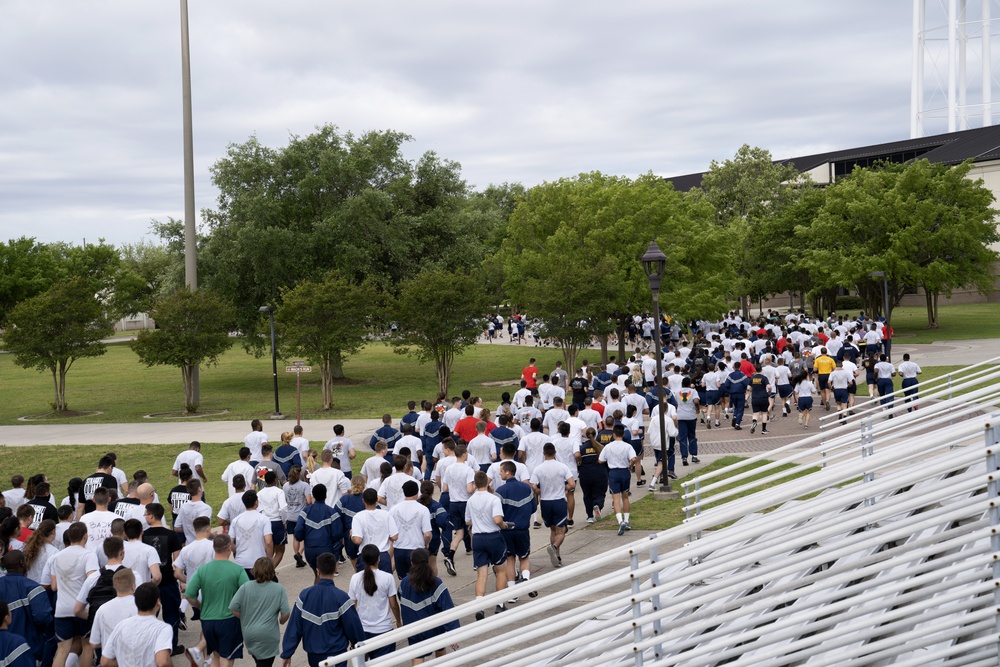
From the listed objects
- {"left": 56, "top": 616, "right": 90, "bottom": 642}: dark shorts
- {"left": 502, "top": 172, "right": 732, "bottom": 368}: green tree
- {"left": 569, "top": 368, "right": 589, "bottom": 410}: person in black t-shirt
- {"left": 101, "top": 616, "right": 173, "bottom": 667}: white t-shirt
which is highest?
{"left": 502, "top": 172, "right": 732, "bottom": 368}: green tree

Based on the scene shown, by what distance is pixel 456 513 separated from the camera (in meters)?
11.9

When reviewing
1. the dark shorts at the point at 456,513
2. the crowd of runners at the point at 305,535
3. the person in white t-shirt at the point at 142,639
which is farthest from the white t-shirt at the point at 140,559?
the dark shorts at the point at 456,513

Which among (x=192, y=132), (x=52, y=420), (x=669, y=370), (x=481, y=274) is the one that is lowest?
(x=52, y=420)

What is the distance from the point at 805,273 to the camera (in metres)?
52.9

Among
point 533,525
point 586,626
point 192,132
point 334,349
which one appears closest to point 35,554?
point 586,626

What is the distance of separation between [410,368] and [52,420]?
1641cm

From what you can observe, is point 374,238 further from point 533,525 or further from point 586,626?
point 586,626

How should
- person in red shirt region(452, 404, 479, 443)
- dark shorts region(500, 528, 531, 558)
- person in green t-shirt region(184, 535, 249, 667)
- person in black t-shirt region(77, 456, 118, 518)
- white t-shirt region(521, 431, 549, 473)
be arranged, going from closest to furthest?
person in green t-shirt region(184, 535, 249, 667) → dark shorts region(500, 528, 531, 558) → person in black t-shirt region(77, 456, 118, 518) → white t-shirt region(521, 431, 549, 473) → person in red shirt region(452, 404, 479, 443)

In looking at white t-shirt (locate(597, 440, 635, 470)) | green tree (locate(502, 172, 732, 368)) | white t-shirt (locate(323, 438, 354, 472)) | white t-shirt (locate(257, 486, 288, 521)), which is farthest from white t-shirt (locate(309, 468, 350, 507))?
green tree (locate(502, 172, 732, 368))

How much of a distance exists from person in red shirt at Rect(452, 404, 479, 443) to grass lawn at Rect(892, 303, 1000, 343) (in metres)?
32.4

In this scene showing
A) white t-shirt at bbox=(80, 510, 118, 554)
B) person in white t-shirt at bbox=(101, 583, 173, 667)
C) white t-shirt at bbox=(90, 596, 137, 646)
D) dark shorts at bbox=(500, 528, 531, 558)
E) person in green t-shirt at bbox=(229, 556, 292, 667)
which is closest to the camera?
person in white t-shirt at bbox=(101, 583, 173, 667)

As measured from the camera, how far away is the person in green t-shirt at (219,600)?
25.5 ft

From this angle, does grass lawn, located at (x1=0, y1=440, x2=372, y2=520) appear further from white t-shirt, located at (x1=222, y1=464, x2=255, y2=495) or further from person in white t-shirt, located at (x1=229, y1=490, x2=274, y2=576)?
person in white t-shirt, located at (x1=229, y1=490, x2=274, y2=576)

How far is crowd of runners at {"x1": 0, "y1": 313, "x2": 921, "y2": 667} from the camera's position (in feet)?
23.9
